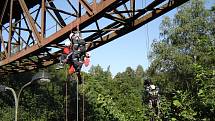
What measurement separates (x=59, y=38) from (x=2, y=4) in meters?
6.42

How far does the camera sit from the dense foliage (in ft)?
73.7

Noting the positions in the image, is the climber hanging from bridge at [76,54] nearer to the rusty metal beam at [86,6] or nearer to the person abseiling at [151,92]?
the rusty metal beam at [86,6]

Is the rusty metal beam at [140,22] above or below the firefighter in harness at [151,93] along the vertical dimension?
above

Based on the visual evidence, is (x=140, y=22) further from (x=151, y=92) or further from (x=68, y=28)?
(x=151, y=92)

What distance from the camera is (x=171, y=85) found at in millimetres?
34625

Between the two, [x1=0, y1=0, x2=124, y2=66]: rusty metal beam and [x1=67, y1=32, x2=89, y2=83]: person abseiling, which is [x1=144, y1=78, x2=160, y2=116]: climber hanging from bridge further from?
[x1=0, y1=0, x2=124, y2=66]: rusty metal beam

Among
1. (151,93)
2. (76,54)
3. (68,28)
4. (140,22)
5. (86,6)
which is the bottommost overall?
(151,93)

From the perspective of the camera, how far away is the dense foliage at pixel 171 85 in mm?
22450

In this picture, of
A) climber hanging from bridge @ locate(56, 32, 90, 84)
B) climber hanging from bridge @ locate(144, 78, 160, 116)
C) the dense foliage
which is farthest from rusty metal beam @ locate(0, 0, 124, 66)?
the dense foliage

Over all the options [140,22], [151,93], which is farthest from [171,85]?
[151,93]

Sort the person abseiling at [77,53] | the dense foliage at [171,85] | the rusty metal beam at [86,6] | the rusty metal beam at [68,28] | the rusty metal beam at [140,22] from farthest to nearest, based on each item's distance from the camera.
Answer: the dense foliage at [171,85] < the rusty metal beam at [140,22] < the rusty metal beam at [86,6] < the rusty metal beam at [68,28] < the person abseiling at [77,53]

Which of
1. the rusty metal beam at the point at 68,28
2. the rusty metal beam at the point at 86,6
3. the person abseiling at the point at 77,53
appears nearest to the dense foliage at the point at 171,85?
the rusty metal beam at the point at 68,28

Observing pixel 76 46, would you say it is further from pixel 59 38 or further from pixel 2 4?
pixel 2 4

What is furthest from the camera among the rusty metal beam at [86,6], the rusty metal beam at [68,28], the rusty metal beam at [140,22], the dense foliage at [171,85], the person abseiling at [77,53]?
the dense foliage at [171,85]
